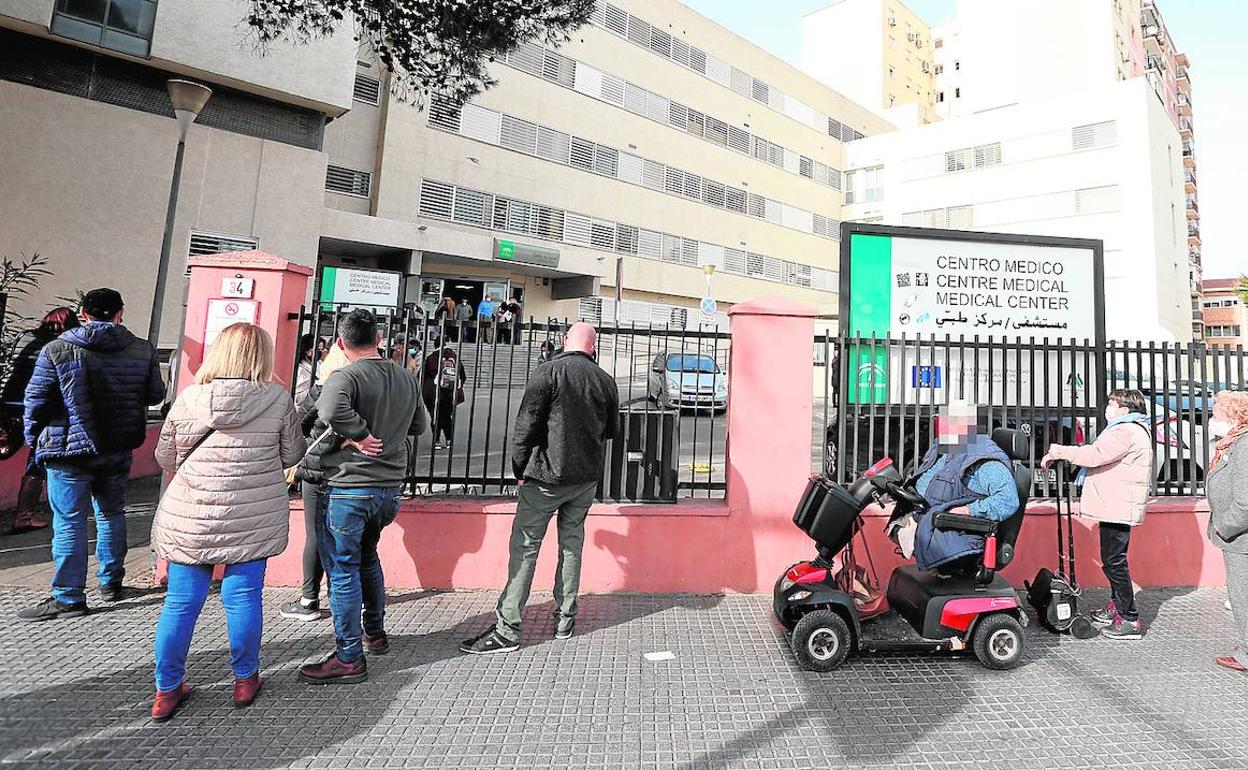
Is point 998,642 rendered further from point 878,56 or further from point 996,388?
point 878,56

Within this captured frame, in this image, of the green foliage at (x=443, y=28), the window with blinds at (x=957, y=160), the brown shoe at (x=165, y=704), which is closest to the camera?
the brown shoe at (x=165, y=704)

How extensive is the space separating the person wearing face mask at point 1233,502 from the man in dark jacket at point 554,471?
3.74 metres

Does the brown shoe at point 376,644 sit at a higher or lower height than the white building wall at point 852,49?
lower

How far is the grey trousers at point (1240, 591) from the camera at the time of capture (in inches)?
144

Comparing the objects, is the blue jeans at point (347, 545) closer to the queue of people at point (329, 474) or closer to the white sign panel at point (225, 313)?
the queue of people at point (329, 474)

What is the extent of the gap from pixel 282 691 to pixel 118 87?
1643 cm

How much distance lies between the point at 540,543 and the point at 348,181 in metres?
22.0

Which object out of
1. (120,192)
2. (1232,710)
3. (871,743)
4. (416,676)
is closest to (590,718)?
(416,676)

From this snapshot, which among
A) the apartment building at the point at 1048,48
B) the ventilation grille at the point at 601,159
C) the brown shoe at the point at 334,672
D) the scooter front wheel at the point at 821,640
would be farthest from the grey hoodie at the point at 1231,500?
the apartment building at the point at 1048,48

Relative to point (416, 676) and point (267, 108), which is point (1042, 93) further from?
point (416, 676)

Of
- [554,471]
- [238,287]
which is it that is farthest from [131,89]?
[554,471]

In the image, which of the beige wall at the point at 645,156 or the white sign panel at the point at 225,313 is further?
the beige wall at the point at 645,156

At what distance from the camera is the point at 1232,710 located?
3.28 metres

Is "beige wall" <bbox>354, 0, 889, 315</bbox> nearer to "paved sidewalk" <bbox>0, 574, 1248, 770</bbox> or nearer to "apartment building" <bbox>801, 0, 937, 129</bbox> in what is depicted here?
"apartment building" <bbox>801, 0, 937, 129</bbox>
